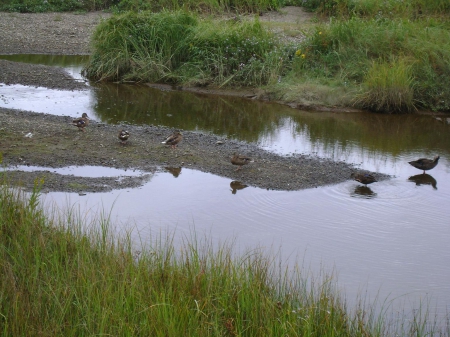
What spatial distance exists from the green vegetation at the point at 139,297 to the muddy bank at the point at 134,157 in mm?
3677

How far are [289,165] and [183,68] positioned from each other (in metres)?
8.30

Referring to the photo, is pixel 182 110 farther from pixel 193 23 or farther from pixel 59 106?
pixel 193 23

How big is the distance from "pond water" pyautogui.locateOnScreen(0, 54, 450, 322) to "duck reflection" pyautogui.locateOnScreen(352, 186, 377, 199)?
0.02m

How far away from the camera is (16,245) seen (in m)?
5.46

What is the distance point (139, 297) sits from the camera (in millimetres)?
4801

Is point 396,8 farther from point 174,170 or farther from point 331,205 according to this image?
point 331,205

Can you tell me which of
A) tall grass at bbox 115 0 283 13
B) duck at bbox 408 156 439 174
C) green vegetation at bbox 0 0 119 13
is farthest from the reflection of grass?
green vegetation at bbox 0 0 119 13

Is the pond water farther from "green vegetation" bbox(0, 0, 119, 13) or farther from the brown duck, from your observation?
"green vegetation" bbox(0, 0, 119, 13)

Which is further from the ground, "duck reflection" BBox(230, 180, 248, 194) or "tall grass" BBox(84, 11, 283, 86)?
"tall grass" BBox(84, 11, 283, 86)

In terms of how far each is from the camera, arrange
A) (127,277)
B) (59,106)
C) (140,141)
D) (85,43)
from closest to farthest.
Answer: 1. (127,277)
2. (140,141)
3. (59,106)
4. (85,43)

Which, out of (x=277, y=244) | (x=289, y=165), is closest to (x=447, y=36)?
(x=289, y=165)

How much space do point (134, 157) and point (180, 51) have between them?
845 centimetres

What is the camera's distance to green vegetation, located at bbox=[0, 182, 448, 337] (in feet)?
14.7

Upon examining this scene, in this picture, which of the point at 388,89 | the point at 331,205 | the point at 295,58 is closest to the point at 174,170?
the point at 331,205
